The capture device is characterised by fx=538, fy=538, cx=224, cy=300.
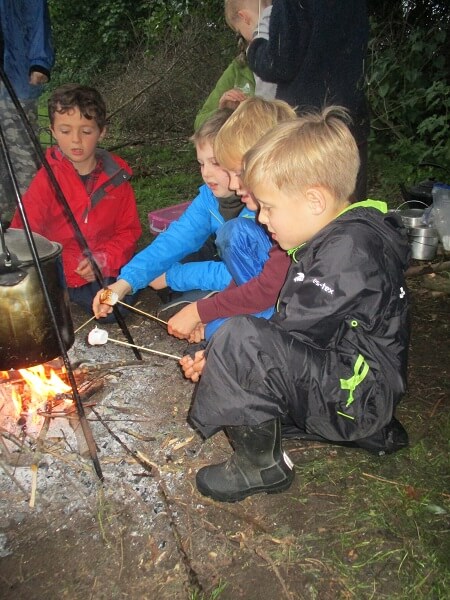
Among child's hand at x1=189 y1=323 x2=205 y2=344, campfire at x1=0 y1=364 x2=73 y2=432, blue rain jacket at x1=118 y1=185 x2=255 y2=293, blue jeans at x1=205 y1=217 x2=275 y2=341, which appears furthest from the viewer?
blue rain jacket at x1=118 y1=185 x2=255 y2=293

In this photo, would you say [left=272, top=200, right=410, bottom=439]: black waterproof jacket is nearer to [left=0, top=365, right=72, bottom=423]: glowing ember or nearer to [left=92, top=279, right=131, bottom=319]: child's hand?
[left=92, top=279, right=131, bottom=319]: child's hand

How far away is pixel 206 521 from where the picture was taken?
2053mm

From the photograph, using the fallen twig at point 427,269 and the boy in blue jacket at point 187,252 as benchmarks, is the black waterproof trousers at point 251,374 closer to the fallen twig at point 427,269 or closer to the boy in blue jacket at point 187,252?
the boy in blue jacket at point 187,252

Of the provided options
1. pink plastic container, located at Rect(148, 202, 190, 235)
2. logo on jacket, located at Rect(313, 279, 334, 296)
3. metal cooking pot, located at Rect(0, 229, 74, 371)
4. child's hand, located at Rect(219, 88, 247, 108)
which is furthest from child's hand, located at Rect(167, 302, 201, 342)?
pink plastic container, located at Rect(148, 202, 190, 235)

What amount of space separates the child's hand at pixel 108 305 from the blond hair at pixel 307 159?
1.20 m

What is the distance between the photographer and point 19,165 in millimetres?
4590

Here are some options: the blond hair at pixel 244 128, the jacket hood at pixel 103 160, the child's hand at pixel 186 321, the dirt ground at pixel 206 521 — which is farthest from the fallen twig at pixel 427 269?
the jacket hood at pixel 103 160

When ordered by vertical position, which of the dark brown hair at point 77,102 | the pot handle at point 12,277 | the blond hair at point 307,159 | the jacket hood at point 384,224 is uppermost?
the dark brown hair at point 77,102

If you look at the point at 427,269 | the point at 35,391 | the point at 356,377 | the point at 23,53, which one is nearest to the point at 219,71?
the point at 23,53

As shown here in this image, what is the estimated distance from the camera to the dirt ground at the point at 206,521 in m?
1.80

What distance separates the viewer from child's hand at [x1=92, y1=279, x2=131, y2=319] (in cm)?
288

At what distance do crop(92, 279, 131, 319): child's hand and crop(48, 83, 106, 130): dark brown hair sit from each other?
3.82 ft

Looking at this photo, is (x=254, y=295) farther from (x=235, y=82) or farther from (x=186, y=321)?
(x=235, y=82)

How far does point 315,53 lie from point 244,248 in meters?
1.19
